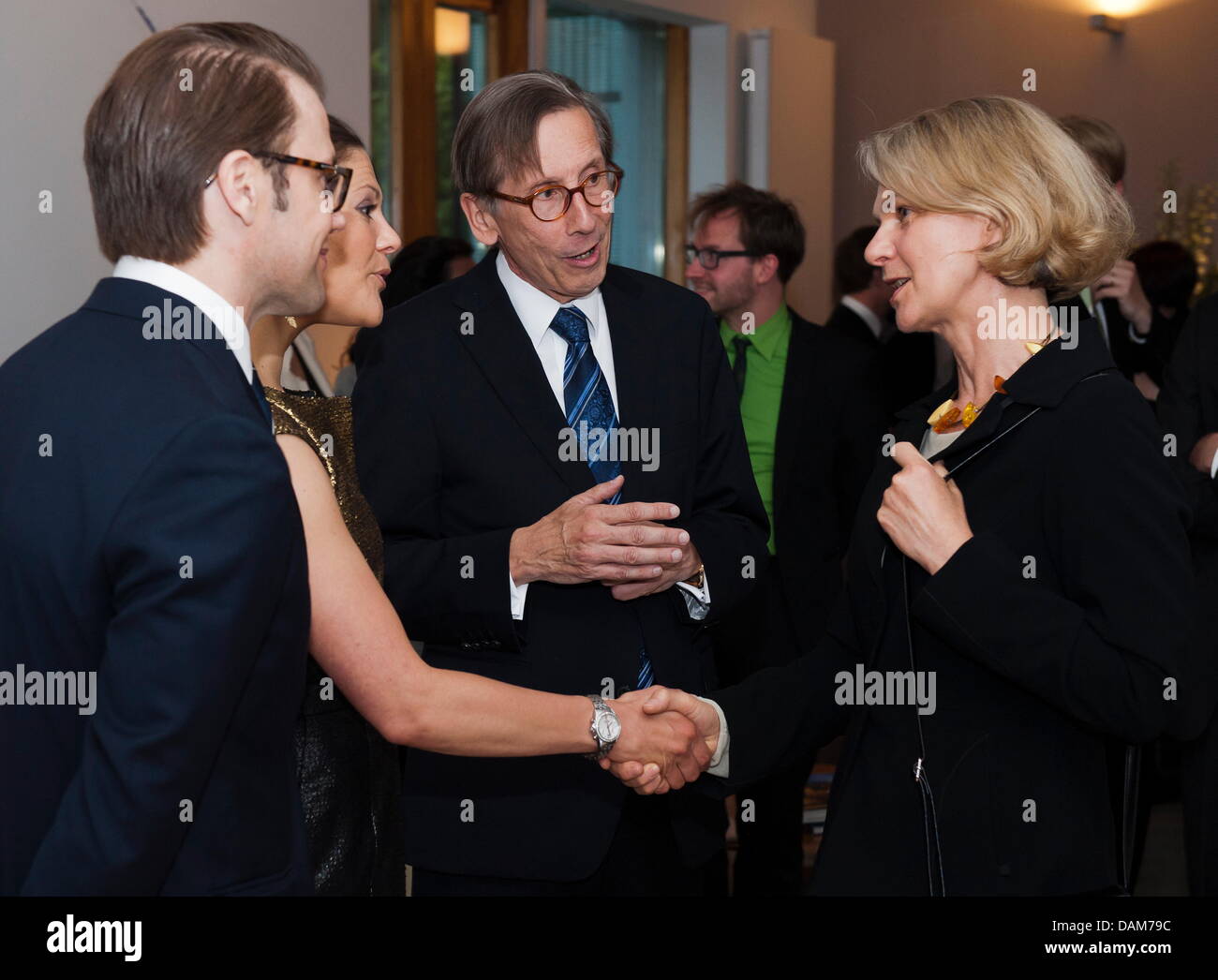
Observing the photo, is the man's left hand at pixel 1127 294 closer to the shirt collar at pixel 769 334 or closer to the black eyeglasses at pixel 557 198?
the shirt collar at pixel 769 334

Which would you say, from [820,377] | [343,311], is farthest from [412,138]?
[343,311]

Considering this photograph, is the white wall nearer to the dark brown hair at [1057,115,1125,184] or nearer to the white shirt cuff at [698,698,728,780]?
the white shirt cuff at [698,698,728,780]

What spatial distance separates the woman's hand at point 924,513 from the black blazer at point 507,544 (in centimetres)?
57

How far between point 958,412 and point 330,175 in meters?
0.98

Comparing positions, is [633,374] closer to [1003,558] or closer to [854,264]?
[1003,558]

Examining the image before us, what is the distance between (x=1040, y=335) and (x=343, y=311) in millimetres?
1042

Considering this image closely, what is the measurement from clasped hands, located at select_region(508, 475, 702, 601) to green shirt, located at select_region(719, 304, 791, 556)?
76.1 inches

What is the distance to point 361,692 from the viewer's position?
1.76m

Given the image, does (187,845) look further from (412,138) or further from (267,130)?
(412,138)

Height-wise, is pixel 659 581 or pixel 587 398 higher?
pixel 587 398

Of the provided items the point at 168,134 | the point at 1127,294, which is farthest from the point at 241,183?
the point at 1127,294

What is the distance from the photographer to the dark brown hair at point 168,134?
1.39m

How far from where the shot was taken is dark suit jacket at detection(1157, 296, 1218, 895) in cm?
290

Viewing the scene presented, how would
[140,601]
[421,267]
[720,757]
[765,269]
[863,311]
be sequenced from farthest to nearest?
1. [863,311]
2. [421,267]
3. [765,269]
4. [720,757]
5. [140,601]
